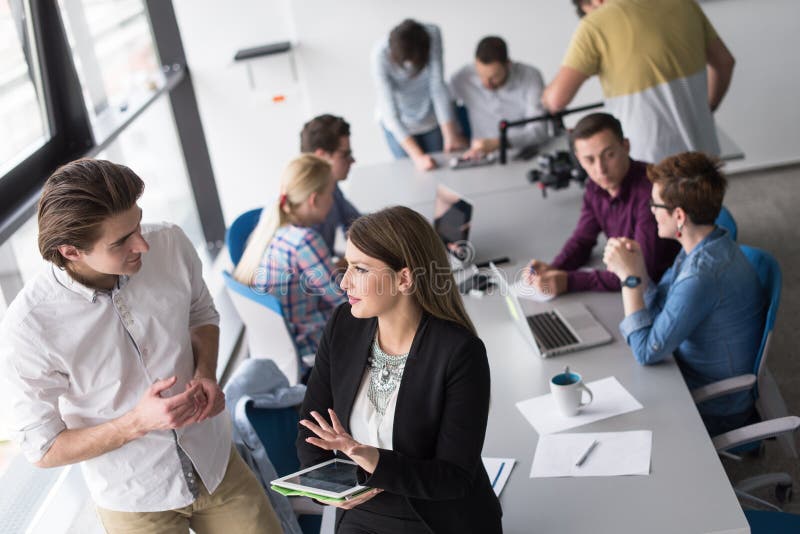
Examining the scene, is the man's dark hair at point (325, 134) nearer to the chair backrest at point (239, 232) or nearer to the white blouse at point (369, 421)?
the chair backrest at point (239, 232)

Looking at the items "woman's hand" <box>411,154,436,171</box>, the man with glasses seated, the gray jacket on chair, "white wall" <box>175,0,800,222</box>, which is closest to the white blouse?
the gray jacket on chair

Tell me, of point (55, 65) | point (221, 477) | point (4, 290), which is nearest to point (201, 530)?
point (221, 477)

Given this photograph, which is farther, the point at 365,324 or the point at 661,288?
the point at 661,288

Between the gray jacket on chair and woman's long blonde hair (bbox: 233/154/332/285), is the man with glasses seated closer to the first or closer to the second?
woman's long blonde hair (bbox: 233/154/332/285)

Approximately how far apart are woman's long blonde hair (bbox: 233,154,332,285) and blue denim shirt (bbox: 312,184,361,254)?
0.61 meters

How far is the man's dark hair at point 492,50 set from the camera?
4.57 m

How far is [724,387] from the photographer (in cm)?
252

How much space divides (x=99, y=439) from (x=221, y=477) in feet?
1.27

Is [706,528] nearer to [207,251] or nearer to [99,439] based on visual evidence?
[99,439]

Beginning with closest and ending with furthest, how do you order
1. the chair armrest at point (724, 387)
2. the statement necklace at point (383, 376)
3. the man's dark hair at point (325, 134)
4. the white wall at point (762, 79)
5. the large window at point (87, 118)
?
the statement necklace at point (383, 376) → the chair armrest at point (724, 387) → the large window at point (87, 118) → the man's dark hair at point (325, 134) → the white wall at point (762, 79)

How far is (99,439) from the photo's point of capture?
190 cm

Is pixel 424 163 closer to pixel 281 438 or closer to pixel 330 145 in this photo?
pixel 330 145

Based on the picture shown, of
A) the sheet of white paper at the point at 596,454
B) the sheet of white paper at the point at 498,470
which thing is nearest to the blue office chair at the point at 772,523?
the sheet of white paper at the point at 596,454

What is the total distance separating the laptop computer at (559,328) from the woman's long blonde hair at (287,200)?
0.88m
